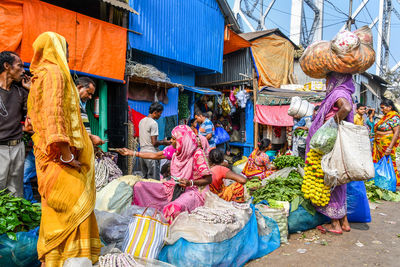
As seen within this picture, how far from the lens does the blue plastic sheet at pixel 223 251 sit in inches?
104

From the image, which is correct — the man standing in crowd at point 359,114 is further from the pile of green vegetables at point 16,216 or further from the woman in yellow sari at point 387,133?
the pile of green vegetables at point 16,216

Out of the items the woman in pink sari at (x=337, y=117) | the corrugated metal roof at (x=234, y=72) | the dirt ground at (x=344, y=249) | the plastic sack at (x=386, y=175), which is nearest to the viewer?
the dirt ground at (x=344, y=249)

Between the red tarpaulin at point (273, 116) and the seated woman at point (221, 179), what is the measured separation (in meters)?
7.06

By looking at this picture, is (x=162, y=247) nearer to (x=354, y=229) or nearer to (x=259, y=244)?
(x=259, y=244)

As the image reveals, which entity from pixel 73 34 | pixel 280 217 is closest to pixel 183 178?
pixel 280 217

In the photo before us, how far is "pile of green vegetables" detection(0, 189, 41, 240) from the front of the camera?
247cm

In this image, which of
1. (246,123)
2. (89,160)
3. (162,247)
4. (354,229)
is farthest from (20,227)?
(246,123)

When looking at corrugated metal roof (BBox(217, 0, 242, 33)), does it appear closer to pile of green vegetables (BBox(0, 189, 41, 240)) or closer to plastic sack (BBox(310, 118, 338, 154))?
plastic sack (BBox(310, 118, 338, 154))

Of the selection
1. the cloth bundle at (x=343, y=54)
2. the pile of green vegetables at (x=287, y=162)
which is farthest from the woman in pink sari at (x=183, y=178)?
the pile of green vegetables at (x=287, y=162)

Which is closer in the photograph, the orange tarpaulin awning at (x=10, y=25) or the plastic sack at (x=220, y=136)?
the orange tarpaulin awning at (x=10, y=25)

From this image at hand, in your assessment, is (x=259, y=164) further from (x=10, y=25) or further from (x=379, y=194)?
(x=10, y=25)

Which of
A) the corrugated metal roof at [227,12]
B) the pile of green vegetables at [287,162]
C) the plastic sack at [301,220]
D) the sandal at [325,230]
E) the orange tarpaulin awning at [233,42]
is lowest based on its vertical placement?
the sandal at [325,230]

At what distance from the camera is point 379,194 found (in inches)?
257

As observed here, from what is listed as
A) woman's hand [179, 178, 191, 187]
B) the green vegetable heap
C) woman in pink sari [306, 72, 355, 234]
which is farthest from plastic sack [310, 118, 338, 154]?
woman's hand [179, 178, 191, 187]
